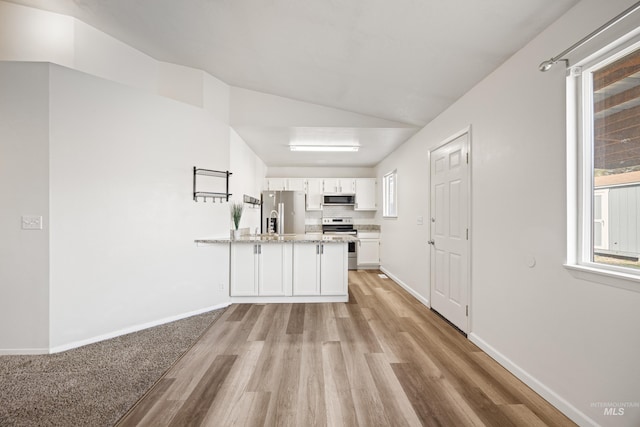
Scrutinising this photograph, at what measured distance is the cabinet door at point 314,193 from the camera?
23.0 ft

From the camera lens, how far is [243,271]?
4105 millimetres

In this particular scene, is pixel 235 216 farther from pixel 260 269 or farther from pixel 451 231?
pixel 451 231

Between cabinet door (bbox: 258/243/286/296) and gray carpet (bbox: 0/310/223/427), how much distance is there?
1178mm

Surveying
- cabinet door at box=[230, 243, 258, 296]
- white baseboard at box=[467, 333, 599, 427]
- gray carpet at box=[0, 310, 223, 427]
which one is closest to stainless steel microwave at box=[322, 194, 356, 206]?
cabinet door at box=[230, 243, 258, 296]

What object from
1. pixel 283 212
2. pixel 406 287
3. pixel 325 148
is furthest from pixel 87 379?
pixel 283 212

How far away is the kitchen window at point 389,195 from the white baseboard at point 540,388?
331 cm

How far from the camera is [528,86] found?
216 centimetres

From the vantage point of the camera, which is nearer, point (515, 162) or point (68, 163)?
point (515, 162)

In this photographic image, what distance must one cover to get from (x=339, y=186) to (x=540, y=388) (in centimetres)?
543

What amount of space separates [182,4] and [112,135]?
1448mm

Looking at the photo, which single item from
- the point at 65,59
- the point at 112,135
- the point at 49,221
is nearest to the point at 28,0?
the point at 65,59

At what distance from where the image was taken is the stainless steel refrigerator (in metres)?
6.38

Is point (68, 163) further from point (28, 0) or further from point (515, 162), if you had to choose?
point (515, 162)
